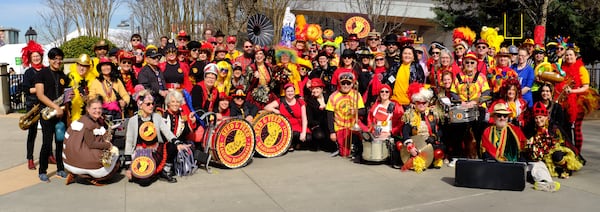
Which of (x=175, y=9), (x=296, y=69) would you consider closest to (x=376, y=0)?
(x=175, y=9)

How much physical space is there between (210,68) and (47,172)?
254 centimetres

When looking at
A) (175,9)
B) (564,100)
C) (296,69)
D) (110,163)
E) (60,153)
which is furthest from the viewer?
(175,9)

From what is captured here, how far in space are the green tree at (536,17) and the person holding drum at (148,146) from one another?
38.9 ft

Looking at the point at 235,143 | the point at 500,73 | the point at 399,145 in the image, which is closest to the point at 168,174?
the point at 235,143

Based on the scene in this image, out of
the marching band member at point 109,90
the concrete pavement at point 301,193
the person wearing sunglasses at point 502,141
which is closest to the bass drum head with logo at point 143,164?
the concrete pavement at point 301,193

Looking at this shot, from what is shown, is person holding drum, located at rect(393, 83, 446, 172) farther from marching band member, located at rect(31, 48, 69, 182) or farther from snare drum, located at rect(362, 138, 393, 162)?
marching band member, located at rect(31, 48, 69, 182)

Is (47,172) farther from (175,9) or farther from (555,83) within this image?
(175,9)

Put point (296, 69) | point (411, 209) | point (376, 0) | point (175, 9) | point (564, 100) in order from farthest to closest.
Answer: point (175, 9) → point (376, 0) → point (296, 69) → point (564, 100) → point (411, 209)

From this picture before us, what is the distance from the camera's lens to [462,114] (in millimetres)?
6773

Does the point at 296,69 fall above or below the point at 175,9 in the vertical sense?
below

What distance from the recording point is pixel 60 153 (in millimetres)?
6602

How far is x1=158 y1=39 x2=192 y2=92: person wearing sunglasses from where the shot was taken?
7.77m

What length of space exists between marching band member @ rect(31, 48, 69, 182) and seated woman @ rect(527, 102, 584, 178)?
5.79 m

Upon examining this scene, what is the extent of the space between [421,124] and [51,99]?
4.71 metres
